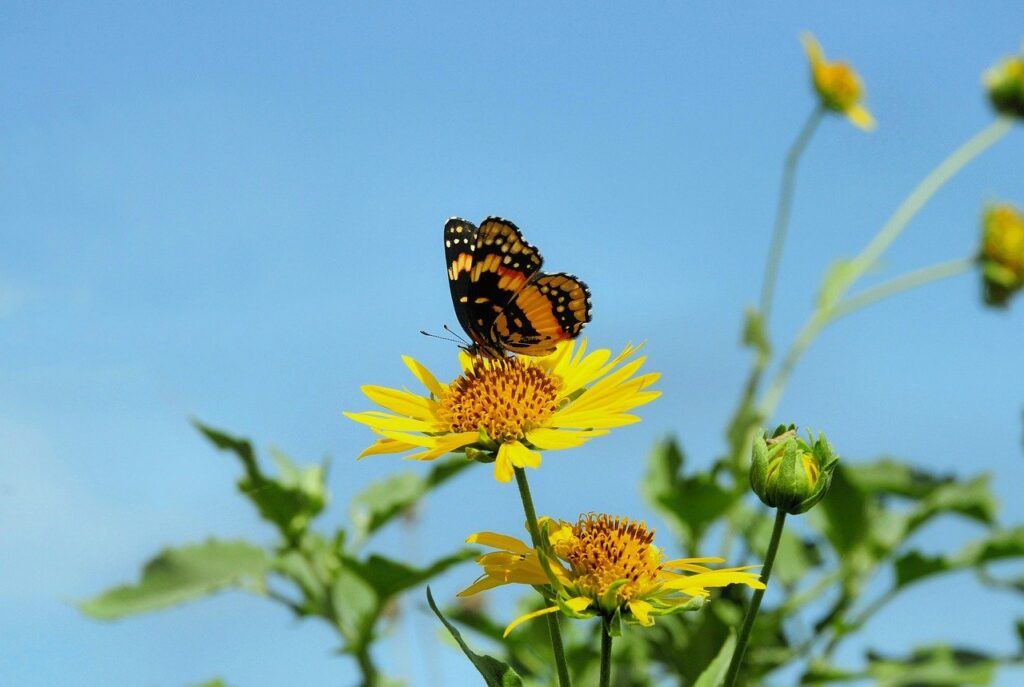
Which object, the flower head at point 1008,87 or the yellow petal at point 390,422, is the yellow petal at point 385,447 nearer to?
the yellow petal at point 390,422

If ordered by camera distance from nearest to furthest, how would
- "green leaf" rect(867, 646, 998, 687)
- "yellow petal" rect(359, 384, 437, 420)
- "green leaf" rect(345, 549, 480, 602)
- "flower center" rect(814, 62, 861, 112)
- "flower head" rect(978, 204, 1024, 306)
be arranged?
1. "yellow petal" rect(359, 384, 437, 420)
2. "green leaf" rect(345, 549, 480, 602)
3. "green leaf" rect(867, 646, 998, 687)
4. "flower head" rect(978, 204, 1024, 306)
5. "flower center" rect(814, 62, 861, 112)

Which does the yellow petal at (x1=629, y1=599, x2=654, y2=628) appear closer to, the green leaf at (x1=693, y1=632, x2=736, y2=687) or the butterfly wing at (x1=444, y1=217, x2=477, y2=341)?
the green leaf at (x1=693, y1=632, x2=736, y2=687)

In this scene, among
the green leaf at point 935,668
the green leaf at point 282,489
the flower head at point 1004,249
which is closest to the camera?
the green leaf at point 282,489

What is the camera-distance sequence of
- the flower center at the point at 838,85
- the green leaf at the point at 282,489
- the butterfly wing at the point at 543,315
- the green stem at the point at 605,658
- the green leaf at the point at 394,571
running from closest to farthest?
the green stem at the point at 605,658
the butterfly wing at the point at 543,315
the green leaf at the point at 394,571
the green leaf at the point at 282,489
the flower center at the point at 838,85

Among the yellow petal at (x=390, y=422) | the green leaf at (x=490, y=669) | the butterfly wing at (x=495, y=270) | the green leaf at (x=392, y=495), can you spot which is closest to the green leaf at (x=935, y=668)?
the green leaf at (x=392, y=495)

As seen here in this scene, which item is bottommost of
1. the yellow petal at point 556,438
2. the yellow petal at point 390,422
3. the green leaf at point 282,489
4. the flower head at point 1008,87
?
the yellow petal at point 556,438

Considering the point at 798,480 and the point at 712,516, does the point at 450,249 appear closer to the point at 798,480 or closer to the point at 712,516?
the point at 798,480

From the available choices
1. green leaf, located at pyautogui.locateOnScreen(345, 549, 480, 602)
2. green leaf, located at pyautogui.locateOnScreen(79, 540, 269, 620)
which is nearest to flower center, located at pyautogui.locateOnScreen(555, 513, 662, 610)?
green leaf, located at pyautogui.locateOnScreen(345, 549, 480, 602)

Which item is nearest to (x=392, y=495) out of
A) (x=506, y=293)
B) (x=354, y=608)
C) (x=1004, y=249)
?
(x=354, y=608)
